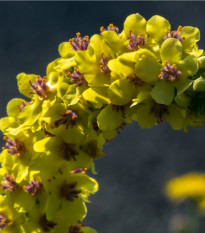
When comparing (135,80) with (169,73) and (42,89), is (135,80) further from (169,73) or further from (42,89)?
(42,89)

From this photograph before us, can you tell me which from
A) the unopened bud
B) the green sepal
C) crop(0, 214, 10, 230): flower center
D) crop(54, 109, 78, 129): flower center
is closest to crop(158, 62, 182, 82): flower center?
the unopened bud

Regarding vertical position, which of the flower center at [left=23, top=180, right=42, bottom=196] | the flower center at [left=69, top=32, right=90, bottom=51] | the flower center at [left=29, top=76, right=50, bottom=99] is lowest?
the flower center at [left=23, top=180, right=42, bottom=196]

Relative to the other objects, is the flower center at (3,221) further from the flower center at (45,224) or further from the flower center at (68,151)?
the flower center at (68,151)

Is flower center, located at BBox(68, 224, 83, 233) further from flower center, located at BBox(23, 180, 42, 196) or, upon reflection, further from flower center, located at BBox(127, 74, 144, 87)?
flower center, located at BBox(127, 74, 144, 87)

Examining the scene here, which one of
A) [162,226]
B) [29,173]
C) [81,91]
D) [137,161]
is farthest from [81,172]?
[137,161]

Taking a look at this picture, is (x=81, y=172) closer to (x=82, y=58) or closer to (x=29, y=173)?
(x=29, y=173)

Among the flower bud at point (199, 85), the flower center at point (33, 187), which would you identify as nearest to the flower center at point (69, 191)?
the flower center at point (33, 187)
